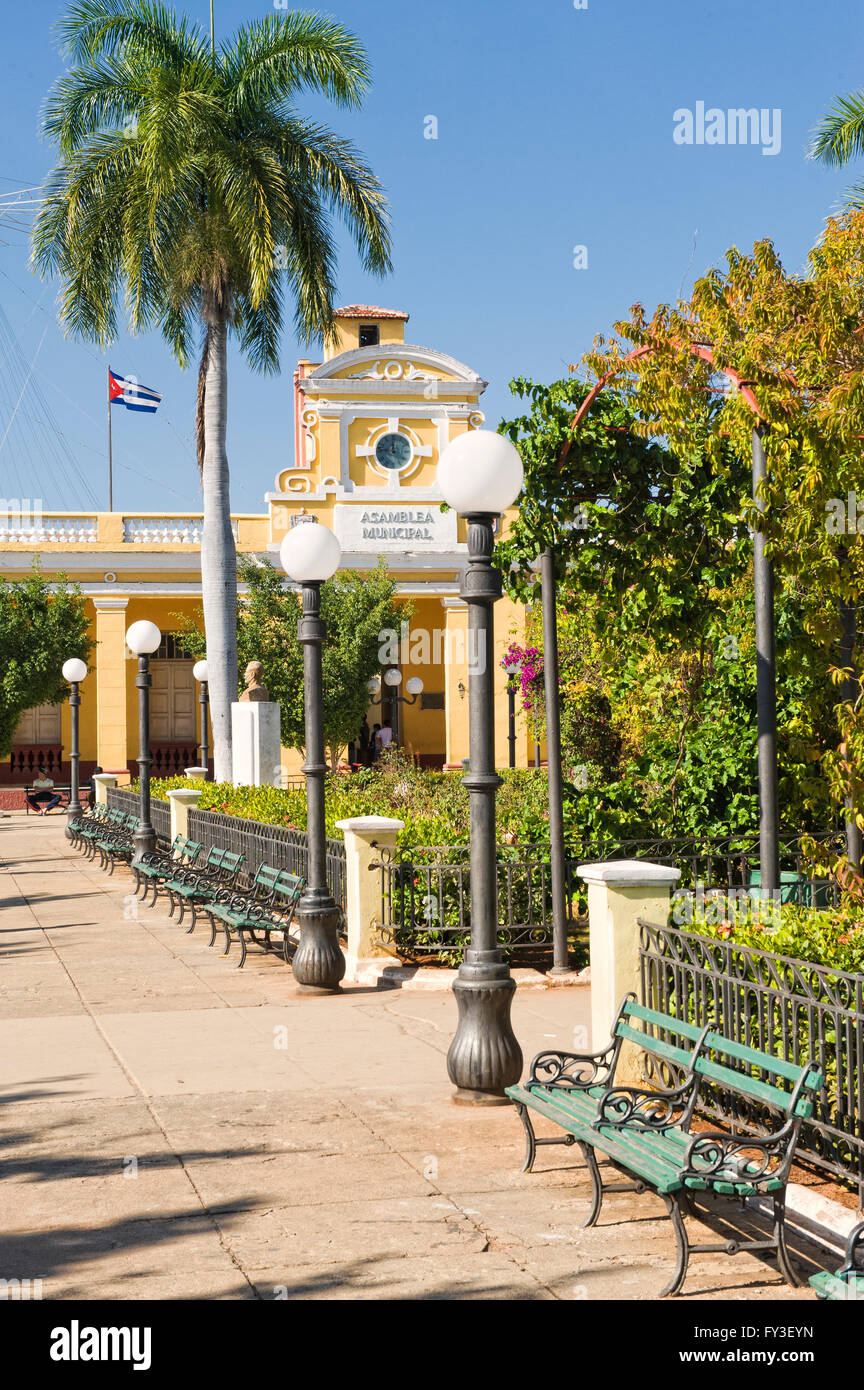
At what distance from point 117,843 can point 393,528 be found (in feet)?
59.0

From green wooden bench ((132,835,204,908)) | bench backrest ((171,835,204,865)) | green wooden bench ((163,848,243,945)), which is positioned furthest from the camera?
bench backrest ((171,835,204,865))

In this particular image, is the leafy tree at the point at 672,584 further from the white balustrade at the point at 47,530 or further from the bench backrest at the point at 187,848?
the white balustrade at the point at 47,530

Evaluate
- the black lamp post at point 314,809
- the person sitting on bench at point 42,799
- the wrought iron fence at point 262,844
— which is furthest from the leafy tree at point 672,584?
the person sitting on bench at point 42,799

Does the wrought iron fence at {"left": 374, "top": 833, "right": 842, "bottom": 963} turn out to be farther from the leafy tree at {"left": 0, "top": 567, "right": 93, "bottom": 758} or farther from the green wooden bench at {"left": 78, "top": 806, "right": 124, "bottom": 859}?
the leafy tree at {"left": 0, "top": 567, "right": 93, "bottom": 758}

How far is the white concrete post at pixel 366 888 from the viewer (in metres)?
10.2

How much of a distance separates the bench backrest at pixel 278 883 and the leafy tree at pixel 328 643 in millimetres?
15961

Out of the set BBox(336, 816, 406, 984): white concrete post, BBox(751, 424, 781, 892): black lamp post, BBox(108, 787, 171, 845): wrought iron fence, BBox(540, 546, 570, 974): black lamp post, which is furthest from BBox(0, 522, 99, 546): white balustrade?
BBox(751, 424, 781, 892): black lamp post

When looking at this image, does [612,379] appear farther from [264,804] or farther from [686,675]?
[264,804]

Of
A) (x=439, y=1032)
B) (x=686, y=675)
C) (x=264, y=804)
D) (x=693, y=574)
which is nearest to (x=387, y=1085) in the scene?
(x=439, y=1032)

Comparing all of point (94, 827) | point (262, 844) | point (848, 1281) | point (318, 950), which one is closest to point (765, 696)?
point (318, 950)

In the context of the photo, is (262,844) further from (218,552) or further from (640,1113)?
(640,1113)

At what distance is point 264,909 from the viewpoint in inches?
455

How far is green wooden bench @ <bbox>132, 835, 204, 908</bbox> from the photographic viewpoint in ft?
49.1

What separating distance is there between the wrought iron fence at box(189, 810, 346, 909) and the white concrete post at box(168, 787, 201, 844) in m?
0.40
